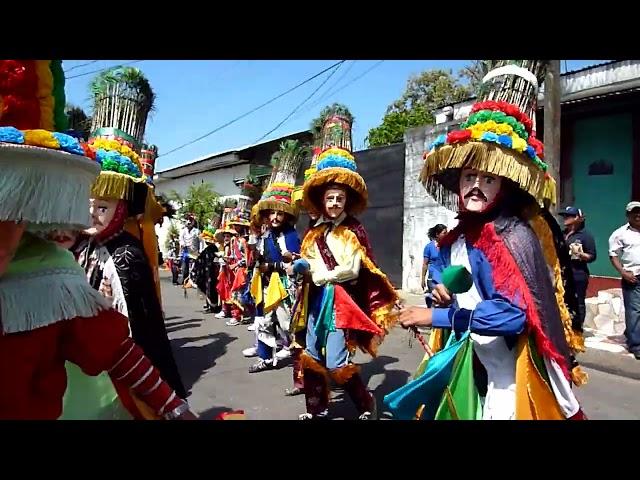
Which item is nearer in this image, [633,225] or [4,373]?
[4,373]

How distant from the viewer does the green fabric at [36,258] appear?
1.63 m

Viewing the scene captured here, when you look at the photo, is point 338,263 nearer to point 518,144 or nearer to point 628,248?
point 518,144

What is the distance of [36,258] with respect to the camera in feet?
5.47

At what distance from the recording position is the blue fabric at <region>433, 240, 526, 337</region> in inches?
87.4

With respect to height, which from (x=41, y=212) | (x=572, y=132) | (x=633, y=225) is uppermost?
(x=572, y=132)

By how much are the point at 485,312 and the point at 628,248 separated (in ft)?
15.8

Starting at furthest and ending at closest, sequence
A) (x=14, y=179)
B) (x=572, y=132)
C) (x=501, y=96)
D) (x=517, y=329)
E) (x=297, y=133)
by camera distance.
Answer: (x=297, y=133)
(x=572, y=132)
(x=501, y=96)
(x=517, y=329)
(x=14, y=179)

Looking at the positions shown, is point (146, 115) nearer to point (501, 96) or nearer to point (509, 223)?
point (501, 96)

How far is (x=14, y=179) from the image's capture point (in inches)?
57.4

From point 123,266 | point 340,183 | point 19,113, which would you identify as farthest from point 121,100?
point 19,113
